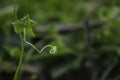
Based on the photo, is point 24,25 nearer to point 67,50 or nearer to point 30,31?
point 30,31

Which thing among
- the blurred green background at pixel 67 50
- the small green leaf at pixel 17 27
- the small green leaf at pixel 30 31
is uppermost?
the small green leaf at pixel 17 27

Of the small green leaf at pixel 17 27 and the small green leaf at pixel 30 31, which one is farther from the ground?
the small green leaf at pixel 17 27

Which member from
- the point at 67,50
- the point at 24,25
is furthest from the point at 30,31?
the point at 67,50

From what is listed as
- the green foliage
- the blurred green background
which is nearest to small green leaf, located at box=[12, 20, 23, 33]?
the green foliage

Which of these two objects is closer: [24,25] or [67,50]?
[24,25]

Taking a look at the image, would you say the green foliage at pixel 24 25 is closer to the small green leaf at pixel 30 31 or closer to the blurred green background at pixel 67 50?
the small green leaf at pixel 30 31

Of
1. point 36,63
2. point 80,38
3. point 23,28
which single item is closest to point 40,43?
point 36,63

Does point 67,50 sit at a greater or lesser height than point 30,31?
lesser

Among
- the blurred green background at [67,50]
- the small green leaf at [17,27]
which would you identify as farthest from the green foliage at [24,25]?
the blurred green background at [67,50]

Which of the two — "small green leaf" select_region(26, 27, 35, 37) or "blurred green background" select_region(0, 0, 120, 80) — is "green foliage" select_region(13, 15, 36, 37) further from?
"blurred green background" select_region(0, 0, 120, 80)

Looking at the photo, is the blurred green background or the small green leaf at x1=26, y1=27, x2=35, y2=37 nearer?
the small green leaf at x1=26, y1=27, x2=35, y2=37

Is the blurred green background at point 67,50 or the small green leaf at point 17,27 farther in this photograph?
the blurred green background at point 67,50

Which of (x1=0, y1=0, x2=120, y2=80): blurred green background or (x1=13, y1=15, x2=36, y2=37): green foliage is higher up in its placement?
(x1=13, y1=15, x2=36, y2=37): green foliage
